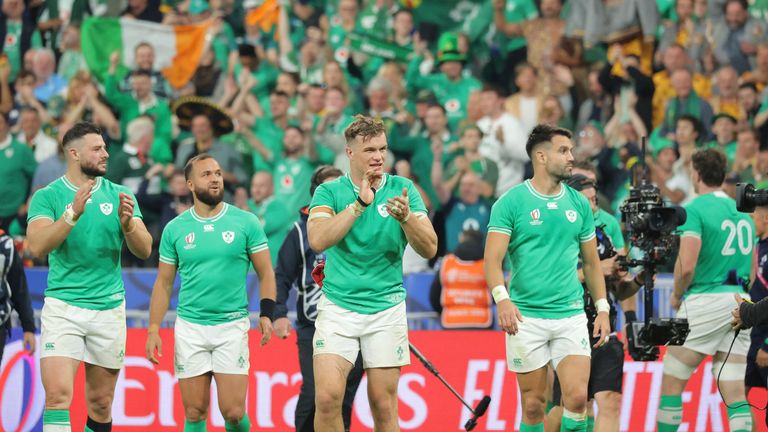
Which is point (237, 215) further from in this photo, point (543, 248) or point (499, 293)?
point (543, 248)

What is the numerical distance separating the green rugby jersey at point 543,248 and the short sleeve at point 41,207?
3398 millimetres

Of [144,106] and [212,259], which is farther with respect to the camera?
[144,106]

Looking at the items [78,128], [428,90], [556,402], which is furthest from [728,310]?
[428,90]

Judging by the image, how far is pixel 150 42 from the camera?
59.4ft

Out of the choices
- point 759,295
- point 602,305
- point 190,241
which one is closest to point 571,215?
point 602,305

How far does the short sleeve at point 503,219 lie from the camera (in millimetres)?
8914

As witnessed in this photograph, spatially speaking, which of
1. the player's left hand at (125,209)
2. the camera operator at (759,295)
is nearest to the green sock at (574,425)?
the camera operator at (759,295)

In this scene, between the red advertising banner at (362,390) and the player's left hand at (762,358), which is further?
the red advertising banner at (362,390)

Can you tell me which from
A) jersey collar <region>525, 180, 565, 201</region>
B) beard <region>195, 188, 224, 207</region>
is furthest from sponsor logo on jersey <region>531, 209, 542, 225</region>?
beard <region>195, 188, 224, 207</region>

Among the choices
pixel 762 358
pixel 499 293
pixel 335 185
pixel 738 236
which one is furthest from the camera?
pixel 738 236

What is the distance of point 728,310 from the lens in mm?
10352

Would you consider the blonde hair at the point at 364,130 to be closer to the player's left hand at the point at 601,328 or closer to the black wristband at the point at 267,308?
the black wristband at the point at 267,308

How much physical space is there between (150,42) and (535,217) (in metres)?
10.6

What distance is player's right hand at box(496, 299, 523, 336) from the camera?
338 inches
